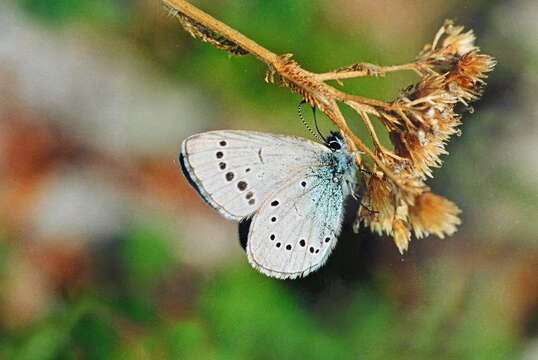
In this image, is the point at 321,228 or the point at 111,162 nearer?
the point at 321,228

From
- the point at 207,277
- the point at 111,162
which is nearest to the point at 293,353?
the point at 207,277

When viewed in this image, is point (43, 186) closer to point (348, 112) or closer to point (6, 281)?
point (6, 281)

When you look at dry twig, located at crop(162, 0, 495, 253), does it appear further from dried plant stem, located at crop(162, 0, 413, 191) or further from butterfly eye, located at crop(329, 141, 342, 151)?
butterfly eye, located at crop(329, 141, 342, 151)

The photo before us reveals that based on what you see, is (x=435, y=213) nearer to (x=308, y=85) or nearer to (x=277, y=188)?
(x=308, y=85)

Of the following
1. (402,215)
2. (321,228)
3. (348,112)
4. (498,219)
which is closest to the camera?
(402,215)

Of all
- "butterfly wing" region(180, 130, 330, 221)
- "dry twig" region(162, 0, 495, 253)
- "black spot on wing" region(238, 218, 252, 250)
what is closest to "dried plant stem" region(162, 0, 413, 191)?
"dry twig" region(162, 0, 495, 253)

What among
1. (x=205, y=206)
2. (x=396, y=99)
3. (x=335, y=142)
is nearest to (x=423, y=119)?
(x=396, y=99)

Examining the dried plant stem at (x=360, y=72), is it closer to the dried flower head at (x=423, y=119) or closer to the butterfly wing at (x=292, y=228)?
the dried flower head at (x=423, y=119)
